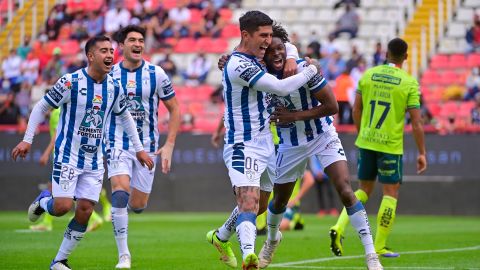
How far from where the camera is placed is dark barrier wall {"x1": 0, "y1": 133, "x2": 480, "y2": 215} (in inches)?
914

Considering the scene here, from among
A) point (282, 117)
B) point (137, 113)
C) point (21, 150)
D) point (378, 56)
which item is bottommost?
point (378, 56)

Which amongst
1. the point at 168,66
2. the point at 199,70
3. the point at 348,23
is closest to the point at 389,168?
the point at 168,66

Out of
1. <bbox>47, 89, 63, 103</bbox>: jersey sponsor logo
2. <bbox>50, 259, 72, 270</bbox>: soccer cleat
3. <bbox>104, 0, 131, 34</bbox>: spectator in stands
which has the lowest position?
<bbox>104, 0, 131, 34</bbox>: spectator in stands

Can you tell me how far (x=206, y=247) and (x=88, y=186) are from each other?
3.67 meters

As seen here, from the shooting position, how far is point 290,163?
11.0 meters

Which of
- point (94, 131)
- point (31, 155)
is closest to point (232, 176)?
point (94, 131)

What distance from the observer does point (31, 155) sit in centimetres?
2544

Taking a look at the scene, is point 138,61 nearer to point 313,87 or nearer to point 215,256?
point 215,256

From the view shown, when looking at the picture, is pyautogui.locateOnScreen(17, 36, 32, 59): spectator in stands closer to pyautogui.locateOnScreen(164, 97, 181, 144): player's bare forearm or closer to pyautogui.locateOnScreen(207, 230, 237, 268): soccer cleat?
pyautogui.locateOnScreen(164, 97, 181, 144): player's bare forearm

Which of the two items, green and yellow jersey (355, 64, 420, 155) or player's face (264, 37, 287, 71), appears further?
green and yellow jersey (355, 64, 420, 155)

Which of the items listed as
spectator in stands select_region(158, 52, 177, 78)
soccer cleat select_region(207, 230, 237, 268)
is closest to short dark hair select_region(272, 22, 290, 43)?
soccer cleat select_region(207, 230, 237, 268)

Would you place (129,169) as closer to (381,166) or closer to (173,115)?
(173,115)

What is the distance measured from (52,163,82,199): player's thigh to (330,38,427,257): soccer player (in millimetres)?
3571

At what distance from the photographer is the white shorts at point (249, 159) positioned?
31.2 ft
